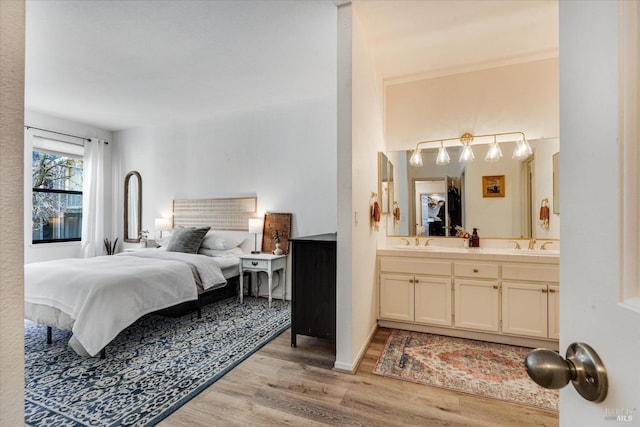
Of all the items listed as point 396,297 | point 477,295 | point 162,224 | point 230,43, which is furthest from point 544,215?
point 162,224

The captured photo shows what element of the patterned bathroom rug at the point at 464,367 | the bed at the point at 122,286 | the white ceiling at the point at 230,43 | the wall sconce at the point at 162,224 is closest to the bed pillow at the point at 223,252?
the bed at the point at 122,286

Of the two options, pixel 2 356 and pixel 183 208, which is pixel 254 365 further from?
pixel 183 208

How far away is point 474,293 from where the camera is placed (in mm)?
2799

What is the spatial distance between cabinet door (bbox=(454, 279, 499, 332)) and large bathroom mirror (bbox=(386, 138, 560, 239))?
0.70 meters

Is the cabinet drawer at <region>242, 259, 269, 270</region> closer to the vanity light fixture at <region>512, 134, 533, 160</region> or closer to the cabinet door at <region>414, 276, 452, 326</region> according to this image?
the cabinet door at <region>414, 276, 452, 326</region>

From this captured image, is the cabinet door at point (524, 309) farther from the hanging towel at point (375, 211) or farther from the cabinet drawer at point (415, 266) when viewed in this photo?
the hanging towel at point (375, 211)

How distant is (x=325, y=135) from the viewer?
4.12 meters

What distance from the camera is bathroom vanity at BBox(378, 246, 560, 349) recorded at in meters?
2.59

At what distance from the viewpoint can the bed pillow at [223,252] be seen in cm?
438

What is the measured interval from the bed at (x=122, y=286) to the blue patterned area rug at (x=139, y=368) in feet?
0.59

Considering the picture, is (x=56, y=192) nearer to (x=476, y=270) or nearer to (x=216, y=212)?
(x=216, y=212)

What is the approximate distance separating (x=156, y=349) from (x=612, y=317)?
3.10 m

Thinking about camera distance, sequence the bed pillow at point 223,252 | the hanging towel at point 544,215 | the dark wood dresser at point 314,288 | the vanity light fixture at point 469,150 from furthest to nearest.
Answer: the bed pillow at point 223,252, the vanity light fixture at point 469,150, the hanging towel at point 544,215, the dark wood dresser at point 314,288

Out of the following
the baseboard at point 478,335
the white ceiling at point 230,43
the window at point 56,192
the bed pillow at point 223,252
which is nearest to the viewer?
the white ceiling at point 230,43
